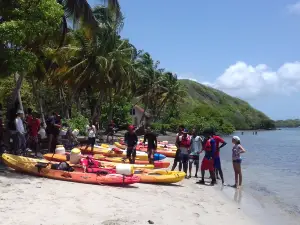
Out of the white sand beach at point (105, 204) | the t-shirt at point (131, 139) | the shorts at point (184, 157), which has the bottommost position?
the white sand beach at point (105, 204)

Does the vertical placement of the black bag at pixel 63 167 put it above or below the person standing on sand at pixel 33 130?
below

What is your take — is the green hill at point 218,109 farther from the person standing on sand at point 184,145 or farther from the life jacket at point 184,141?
the life jacket at point 184,141

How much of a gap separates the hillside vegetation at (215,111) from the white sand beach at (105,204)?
1956 inches

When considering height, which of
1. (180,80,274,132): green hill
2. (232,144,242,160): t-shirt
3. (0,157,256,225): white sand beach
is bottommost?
(0,157,256,225): white sand beach

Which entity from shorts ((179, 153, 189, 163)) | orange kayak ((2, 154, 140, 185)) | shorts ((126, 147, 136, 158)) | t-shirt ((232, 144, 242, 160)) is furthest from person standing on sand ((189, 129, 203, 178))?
orange kayak ((2, 154, 140, 185))

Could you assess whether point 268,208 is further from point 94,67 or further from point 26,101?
point 26,101

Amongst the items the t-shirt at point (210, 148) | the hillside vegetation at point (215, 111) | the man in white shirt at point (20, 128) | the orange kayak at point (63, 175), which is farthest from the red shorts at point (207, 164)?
the hillside vegetation at point (215, 111)

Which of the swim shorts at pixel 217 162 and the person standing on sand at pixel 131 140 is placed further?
the person standing on sand at pixel 131 140

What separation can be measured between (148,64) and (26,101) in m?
22.3

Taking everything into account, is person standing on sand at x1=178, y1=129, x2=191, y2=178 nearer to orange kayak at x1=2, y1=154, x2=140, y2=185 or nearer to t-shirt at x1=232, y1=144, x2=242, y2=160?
t-shirt at x1=232, y1=144, x2=242, y2=160

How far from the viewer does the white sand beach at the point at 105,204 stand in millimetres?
6871

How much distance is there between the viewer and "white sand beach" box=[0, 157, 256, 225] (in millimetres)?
6871

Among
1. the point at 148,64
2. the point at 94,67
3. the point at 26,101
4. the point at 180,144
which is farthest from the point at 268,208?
the point at 148,64

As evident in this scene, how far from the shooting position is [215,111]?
3406 inches
